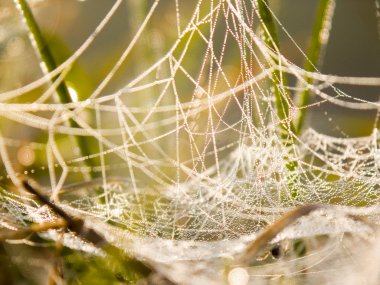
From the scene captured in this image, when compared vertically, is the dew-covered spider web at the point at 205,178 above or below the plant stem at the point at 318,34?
below

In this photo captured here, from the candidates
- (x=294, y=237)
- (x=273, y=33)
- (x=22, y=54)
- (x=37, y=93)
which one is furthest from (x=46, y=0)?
(x=294, y=237)

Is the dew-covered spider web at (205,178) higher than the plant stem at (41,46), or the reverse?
the plant stem at (41,46)

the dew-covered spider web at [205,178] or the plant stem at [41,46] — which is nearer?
the dew-covered spider web at [205,178]

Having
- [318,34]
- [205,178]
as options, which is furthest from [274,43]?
[205,178]

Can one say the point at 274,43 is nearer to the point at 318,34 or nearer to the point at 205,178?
the point at 318,34

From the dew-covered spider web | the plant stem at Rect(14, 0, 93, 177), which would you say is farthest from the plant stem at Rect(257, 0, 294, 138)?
the plant stem at Rect(14, 0, 93, 177)

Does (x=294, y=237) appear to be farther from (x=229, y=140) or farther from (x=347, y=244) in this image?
(x=229, y=140)

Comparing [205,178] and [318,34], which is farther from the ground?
[318,34]

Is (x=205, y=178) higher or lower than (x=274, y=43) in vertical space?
lower

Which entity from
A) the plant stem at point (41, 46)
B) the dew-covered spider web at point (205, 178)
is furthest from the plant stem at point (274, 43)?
the plant stem at point (41, 46)

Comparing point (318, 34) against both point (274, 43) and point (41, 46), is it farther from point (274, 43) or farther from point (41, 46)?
point (41, 46)

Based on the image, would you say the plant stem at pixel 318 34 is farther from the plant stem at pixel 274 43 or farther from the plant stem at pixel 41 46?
the plant stem at pixel 41 46
